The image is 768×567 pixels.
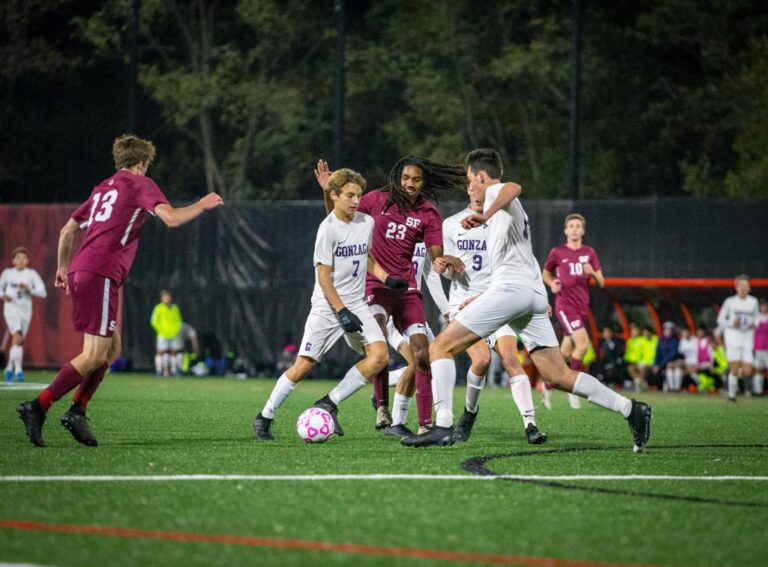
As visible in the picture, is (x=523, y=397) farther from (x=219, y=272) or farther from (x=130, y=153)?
(x=219, y=272)

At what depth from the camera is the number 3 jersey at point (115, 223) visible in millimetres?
10133

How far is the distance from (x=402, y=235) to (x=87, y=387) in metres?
3.02

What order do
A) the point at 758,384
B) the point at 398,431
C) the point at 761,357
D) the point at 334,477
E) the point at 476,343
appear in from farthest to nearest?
the point at 758,384 < the point at 761,357 < the point at 476,343 < the point at 398,431 < the point at 334,477

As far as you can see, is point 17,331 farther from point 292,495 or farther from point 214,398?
point 292,495

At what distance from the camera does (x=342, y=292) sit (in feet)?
36.3

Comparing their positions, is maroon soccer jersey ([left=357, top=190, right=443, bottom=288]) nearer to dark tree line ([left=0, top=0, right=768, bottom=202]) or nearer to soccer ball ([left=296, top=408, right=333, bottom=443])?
soccer ball ([left=296, top=408, right=333, bottom=443])

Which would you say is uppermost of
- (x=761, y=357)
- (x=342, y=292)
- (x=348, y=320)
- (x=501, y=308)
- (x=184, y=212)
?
(x=184, y=212)

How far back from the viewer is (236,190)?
44625 millimetres

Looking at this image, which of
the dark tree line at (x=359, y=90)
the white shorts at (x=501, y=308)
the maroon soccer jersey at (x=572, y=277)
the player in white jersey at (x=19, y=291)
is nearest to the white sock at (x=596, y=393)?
the white shorts at (x=501, y=308)

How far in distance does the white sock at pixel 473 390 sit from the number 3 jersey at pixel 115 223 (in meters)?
3.20

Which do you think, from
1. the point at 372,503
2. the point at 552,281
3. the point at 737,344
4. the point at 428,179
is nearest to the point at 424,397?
the point at 428,179

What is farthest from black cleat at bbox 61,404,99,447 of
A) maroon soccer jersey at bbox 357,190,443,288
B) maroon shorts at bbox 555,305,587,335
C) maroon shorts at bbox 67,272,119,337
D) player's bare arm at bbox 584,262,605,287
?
maroon shorts at bbox 555,305,587,335

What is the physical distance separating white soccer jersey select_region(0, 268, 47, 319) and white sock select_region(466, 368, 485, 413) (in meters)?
12.5

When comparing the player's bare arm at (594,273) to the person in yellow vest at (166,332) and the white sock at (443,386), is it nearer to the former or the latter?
the white sock at (443,386)
